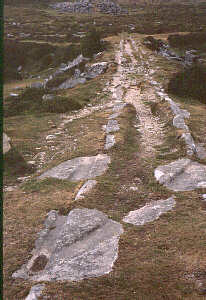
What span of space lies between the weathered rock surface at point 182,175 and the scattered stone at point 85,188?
2.33 metres

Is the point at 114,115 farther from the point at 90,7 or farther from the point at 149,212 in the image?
the point at 90,7

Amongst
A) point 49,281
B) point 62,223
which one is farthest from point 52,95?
point 49,281

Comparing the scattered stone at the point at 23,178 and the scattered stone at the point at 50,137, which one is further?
the scattered stone at the point at 50,137

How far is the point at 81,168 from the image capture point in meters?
12.3

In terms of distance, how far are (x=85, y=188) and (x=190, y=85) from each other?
16759 millimetres

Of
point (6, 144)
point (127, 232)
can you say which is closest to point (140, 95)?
point (6, 144)

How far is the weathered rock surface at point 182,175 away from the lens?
33.6ft

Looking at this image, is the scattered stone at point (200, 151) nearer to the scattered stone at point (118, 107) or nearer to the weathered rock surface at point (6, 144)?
the scattered stone at point (118, 107)

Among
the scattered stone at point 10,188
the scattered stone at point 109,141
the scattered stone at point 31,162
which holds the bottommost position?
the scattered stone at point 10,188

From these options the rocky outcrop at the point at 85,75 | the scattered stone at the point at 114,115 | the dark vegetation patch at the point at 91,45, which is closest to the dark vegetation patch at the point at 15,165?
the scattered stone at the point at 114,115

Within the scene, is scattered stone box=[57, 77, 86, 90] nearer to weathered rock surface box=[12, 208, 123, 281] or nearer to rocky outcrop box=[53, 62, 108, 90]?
rocky outcrop box=[53, 62, 108, 90]

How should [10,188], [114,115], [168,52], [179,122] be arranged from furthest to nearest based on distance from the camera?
[168,52], [114,115], [179,122], [10,188]

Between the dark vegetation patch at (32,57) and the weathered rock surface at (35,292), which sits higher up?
the dark vegetation patch at (32,57)

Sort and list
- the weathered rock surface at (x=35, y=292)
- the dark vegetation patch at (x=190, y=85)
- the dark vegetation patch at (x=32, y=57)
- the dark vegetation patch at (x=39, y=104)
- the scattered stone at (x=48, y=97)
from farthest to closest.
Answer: the dark vegetation patch at (x=32, y=57) < the scattered stone at (x=48, y=97) < the dark vegetation patch at (x=190, y=85) < the dark vegetation patch at (x=39, y=104) < the weathered rock surface at (x=35, y=292)
